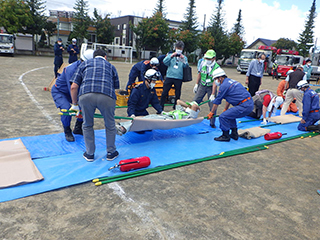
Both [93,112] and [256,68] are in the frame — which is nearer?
[93,112]

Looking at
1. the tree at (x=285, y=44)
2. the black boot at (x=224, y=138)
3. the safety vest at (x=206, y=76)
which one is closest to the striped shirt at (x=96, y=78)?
the black boot at (x=224, y=138)

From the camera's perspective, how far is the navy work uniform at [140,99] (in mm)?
5125

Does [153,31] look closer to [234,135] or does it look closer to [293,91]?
[293,91]

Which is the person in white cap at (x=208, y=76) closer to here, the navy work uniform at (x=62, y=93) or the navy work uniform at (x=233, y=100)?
the navy work uniform at (x=233, y=100)

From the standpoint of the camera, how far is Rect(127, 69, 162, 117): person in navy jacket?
196 inches

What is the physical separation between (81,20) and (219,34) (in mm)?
22604

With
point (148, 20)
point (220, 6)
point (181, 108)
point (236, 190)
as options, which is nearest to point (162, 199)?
point (236, 190)

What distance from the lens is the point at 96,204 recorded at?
296cm

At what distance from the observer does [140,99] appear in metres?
5.30

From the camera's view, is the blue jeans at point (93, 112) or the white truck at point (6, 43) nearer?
the blue jeans at point (93, 112)

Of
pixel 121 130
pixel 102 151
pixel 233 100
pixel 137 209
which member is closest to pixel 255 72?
pixel 233 100

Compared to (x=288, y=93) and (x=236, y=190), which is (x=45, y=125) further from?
(x=288, y=93)

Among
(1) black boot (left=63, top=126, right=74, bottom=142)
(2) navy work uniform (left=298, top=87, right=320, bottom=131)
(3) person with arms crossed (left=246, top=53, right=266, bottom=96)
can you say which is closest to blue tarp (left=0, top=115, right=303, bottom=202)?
(1) black boot (left=63, top=126, right=74, bottom=142)

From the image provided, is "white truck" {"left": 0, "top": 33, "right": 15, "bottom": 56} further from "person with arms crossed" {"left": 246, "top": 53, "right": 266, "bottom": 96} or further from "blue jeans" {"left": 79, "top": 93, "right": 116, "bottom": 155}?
"blue jeans" {"left": 79, "top": 93, "right": 116, "bottom": 155}
